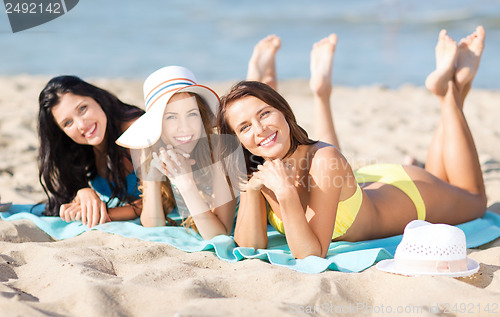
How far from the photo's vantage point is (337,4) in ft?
56.2

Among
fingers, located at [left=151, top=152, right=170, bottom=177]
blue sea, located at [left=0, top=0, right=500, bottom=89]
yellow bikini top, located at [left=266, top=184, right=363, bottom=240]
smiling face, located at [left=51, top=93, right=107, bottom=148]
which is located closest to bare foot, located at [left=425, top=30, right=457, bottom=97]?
yellow bikini top, located at [left=266, top=184, right=363, bottom=240]

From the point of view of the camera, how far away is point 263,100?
2.90m

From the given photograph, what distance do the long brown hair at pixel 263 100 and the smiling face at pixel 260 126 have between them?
3cm

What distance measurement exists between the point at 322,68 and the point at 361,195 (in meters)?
1.79

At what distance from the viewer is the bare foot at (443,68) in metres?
3.99

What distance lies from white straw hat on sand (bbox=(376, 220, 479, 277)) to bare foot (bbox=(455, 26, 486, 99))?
1951 mm

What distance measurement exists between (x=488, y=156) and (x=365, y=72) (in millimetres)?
4994

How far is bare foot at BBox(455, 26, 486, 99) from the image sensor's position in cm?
404

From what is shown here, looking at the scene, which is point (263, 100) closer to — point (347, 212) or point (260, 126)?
point (260, 126)

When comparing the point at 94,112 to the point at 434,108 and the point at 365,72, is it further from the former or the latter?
the point at 365,72

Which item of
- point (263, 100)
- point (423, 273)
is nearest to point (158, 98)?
point (263, 100)

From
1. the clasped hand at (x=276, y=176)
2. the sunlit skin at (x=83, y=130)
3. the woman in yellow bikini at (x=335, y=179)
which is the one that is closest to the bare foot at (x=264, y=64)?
the woman in yellow bikini at (x=335, y=179)

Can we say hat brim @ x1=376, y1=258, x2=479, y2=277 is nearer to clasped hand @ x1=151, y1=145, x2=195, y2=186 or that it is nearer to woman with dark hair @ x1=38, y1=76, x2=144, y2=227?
clasped hand @ x1=151, y1=145, x2=195, y2=186

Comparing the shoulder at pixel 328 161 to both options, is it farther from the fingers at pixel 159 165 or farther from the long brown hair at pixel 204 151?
the fingers at pixel 159 165
